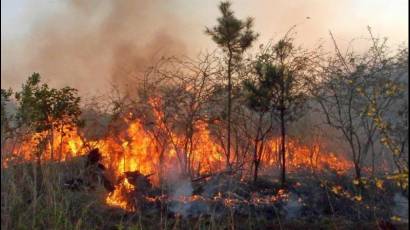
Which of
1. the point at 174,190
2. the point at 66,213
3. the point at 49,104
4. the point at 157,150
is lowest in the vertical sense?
the point at 66,213

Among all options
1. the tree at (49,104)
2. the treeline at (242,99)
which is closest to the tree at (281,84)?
the treeline at (242,99)

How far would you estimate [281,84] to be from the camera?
41.3 feet

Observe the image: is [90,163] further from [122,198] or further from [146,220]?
[146,220]

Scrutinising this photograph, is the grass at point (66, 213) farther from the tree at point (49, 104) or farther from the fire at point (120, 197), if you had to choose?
the tree at point (49, 104)

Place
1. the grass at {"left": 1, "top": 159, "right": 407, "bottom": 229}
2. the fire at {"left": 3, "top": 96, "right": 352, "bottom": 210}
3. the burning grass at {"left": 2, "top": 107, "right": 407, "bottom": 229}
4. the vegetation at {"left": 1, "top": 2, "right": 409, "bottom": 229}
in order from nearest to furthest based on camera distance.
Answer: the grass at {"left": 1, "top": 159, "right": 407, "bottom": 229} < the burning grass at {"left": 2, "top": 107, "right": 407, "bottom": 229} < the vegetation at {"left": 1, "top": 2, "right": 409, "bottom": 229} < the fire at {"left": 3, "top": 96, "right": 352, "bottom": 210}

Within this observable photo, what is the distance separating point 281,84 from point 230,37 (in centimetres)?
188

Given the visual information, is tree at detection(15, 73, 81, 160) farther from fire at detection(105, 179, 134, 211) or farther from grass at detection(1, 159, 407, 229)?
fire at detection(105, 179, 134, 211)

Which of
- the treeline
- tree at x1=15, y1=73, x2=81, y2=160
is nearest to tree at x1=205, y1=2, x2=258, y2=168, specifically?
the treeline

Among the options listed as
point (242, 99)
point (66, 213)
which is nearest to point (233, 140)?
point (242, 99)

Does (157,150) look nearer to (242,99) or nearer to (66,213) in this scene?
(242,99)

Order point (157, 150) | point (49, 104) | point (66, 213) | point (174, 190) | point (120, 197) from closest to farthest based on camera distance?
point (66, 213) → point (120, 197) → point (174, 190) → point (49, 104) → point (157, 150)

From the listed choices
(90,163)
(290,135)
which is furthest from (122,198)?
(290,135)

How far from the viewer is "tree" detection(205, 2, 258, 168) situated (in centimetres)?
1335

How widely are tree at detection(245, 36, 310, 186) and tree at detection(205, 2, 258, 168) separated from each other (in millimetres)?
561
